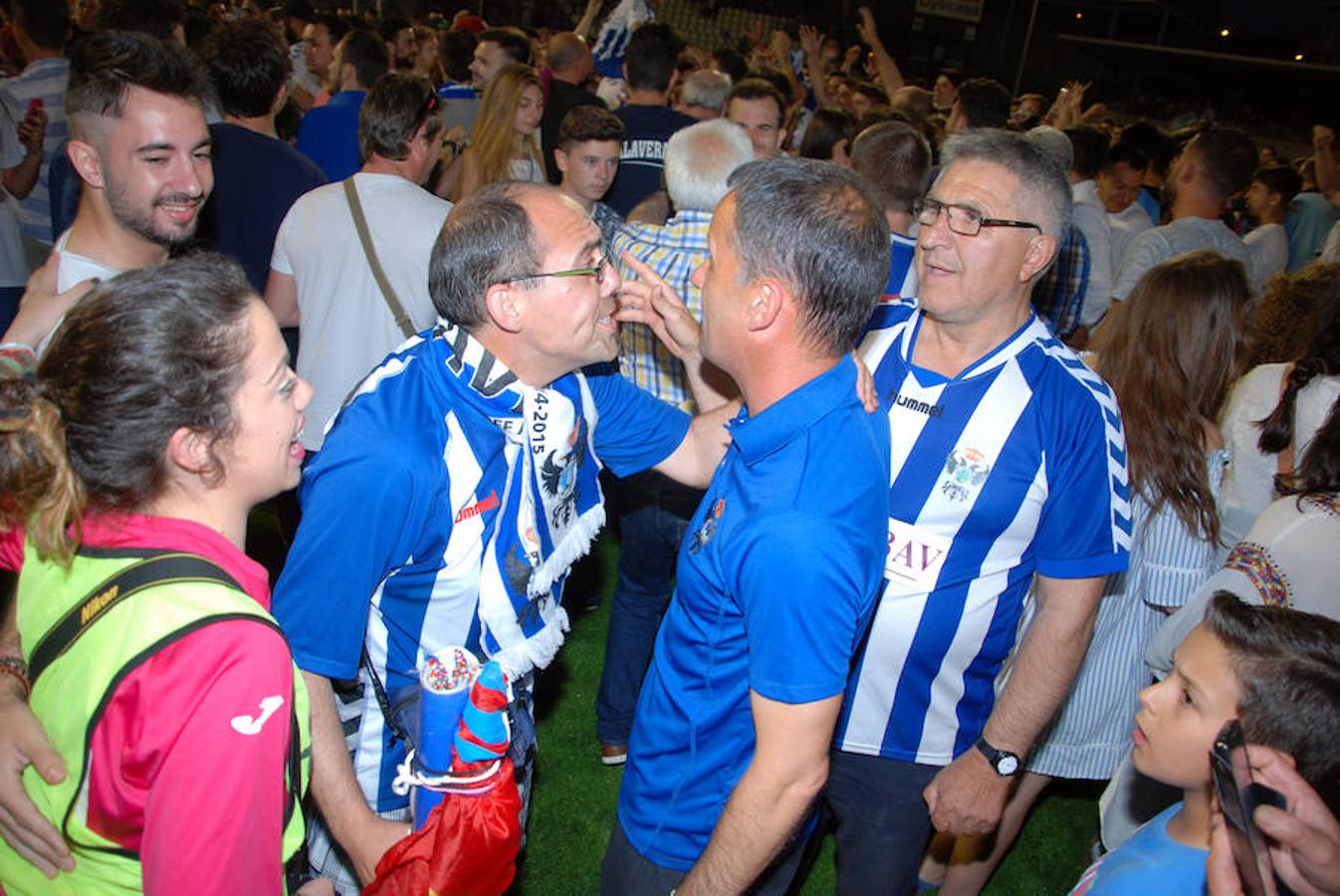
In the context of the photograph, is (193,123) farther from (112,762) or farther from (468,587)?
(112,762)

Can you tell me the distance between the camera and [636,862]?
192cm

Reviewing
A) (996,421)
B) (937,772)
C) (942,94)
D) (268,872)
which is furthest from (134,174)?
(942,94)

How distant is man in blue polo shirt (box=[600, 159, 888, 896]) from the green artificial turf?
3.78 ft

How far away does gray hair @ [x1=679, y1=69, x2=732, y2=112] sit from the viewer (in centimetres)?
584

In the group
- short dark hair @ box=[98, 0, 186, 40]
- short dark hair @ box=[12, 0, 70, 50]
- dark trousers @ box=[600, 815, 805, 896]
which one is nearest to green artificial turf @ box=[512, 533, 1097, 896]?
dark trousers @ box=[600, 815, 805, 896]

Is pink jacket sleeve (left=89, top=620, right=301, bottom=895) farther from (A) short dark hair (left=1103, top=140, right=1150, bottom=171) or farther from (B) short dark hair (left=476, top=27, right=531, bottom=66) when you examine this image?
(A) short dark hair (left=1103, top=140, right=1150, bottom=171)

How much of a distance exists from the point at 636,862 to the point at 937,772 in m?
0.85

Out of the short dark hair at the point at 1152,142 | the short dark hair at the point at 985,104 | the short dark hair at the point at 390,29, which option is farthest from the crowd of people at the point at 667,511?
the short dark hair at the point at 390,29

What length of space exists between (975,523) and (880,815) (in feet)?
2.72

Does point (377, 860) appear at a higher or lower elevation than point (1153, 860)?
lower

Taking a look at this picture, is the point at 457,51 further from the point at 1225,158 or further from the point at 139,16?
the point at 1225,158

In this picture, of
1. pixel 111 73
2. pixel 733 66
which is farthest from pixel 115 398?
pixel 733 66

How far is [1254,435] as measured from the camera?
2.71 meters

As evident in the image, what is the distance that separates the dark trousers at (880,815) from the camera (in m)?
2.29
